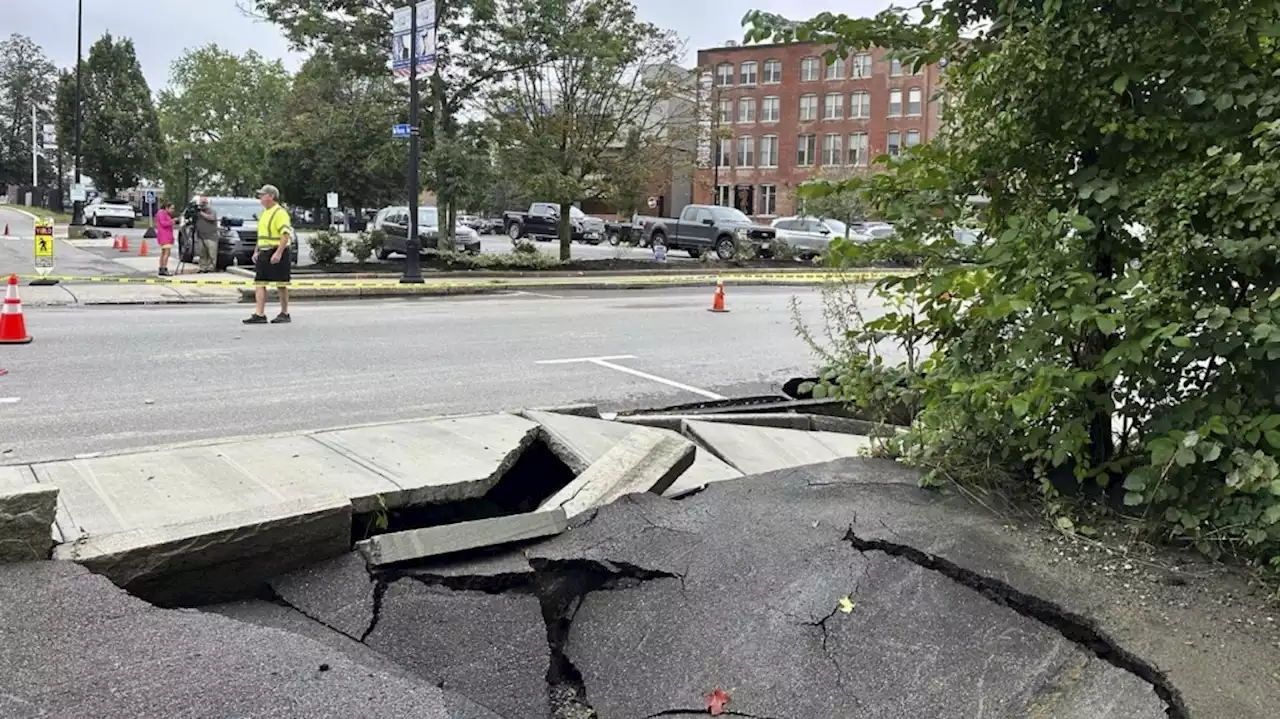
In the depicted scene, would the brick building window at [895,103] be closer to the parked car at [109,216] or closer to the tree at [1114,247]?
the parked car at [109,216]

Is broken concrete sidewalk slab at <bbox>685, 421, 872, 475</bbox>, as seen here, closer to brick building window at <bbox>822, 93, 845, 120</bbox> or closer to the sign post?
the sign post

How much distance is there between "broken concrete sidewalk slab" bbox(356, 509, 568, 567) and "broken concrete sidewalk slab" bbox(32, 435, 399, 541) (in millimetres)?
507

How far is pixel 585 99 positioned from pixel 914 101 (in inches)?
2025

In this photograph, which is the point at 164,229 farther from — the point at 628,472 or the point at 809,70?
the point at 809,70

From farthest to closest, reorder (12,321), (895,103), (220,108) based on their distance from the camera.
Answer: (895,103), (220,108), (12,321)

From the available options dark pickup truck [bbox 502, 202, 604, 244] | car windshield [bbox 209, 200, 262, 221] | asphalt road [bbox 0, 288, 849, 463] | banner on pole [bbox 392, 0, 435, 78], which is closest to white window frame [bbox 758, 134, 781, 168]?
dark pickup truck [bbox 502, 202, 604, 244]

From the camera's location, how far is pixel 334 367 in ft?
31.5

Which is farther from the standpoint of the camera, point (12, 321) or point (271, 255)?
point (271, 255)

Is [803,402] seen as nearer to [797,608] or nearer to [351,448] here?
[351,448]

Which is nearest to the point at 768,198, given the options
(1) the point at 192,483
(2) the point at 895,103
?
(2) the point at 895,103

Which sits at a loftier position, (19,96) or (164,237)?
(19,96)

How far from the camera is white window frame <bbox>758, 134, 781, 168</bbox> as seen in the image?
3036 inches

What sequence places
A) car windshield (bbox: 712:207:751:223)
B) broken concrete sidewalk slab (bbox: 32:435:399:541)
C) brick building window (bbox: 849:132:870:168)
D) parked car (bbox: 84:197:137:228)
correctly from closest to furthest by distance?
1. broken concrete sidewalk slab (bbox: 32:435:399:541)
2. car windshield (bbox: 712:207:751:223)
3. parked car (bbox: 84:197:137:228)
4. brick building window (bbox: 849:132:870:168)

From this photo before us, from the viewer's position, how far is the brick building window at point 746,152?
7838 cm
